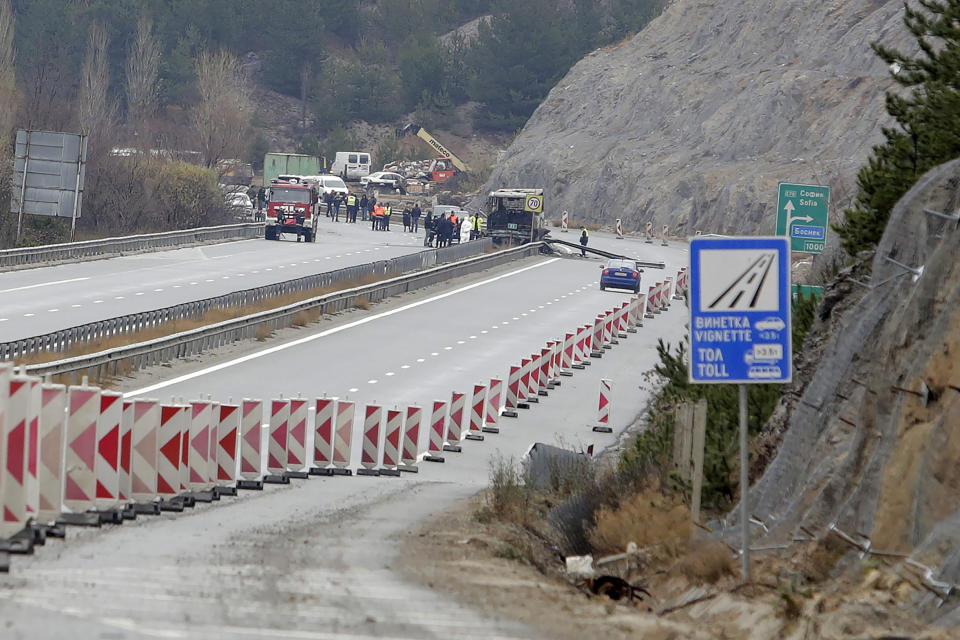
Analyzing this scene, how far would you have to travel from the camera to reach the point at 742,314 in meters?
9.90

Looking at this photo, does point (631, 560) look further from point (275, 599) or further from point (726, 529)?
point (275, 599)

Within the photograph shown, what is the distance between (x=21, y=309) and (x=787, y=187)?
2271 centimetres

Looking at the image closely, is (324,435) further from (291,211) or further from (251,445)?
(291,211)

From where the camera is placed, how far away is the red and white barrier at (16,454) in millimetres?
11273

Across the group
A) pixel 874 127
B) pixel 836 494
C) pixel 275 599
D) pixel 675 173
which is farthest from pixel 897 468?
pixel 675 173

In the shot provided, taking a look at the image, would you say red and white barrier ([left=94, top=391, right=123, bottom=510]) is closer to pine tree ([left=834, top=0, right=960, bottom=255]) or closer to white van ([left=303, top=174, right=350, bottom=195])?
pine tree ([left=834, top=0, right=960, bottom=255])

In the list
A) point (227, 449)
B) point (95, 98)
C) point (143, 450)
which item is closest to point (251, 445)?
point (227, 449)

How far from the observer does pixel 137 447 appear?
1451 centimetres

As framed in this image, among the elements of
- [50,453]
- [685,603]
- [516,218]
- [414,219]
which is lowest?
[685,603]

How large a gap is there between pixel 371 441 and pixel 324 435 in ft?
4.23

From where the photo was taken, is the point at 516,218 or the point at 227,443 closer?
the point at 227,443

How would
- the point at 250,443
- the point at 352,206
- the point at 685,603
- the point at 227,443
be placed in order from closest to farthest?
the point at 685,603
the point at 227,443
the point at 250,443
the point at 352,206

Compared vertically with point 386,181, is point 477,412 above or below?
below

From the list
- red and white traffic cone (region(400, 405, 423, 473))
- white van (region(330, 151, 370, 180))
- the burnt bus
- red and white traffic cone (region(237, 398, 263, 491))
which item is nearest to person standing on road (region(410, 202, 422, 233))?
the burnt bus
